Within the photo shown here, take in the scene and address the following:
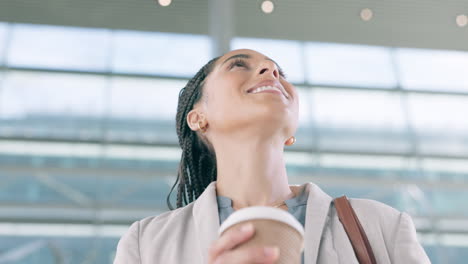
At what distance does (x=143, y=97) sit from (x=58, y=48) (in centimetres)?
155

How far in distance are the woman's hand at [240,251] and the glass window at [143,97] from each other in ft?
26.7

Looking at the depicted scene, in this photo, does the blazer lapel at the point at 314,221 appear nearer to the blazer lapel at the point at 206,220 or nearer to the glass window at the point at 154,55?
the blazer lapel at the point at 206,220

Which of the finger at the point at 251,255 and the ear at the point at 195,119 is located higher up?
the ear at the point at 195,119

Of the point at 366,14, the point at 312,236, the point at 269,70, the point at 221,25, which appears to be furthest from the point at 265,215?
the point at 366,14

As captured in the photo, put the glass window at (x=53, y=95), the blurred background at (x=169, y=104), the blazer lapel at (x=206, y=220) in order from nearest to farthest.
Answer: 1. the blazer lapel at (x=206, y=220)
2. the blurred background at (x=169, y=104)
3. the glass window at (x=53, y=95)

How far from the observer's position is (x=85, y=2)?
8109 mm

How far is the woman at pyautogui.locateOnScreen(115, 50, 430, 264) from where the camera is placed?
1.51 meters

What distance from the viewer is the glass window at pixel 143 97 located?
29.4 feet

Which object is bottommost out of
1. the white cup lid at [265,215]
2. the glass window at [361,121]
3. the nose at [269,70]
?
A: the glass window at [361,121]

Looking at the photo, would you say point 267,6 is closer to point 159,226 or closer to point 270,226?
point 159,226

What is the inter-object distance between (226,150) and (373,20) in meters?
7.07

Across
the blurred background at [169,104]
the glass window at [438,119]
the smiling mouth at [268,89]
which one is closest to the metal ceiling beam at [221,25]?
the blurred background at [169,104]

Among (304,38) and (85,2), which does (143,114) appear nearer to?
(85,2)

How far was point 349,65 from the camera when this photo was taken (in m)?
9.49
